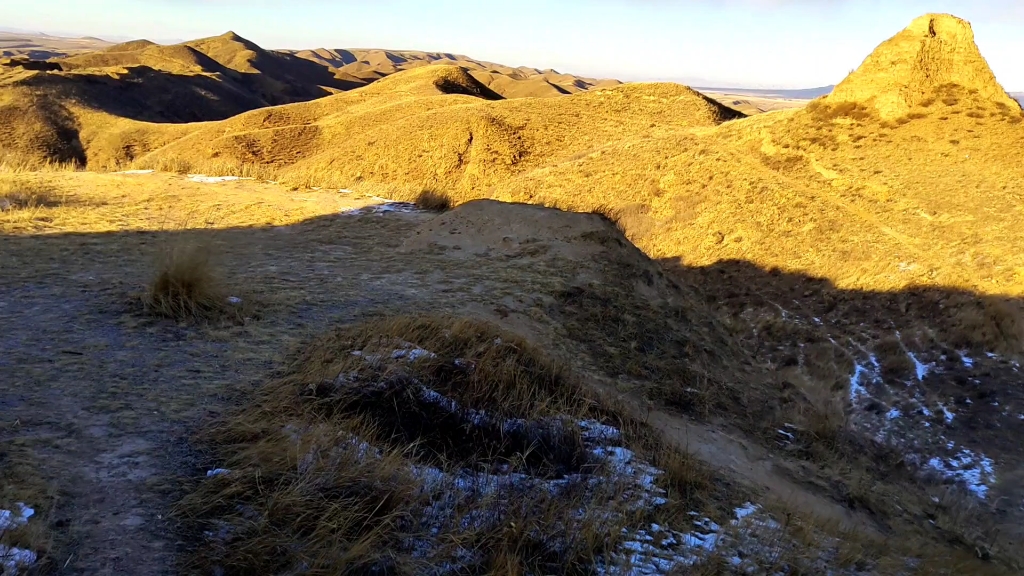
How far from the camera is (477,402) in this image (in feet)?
13.0

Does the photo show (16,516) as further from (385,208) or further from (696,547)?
(385,208)

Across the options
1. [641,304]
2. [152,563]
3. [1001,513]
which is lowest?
[1001,513]

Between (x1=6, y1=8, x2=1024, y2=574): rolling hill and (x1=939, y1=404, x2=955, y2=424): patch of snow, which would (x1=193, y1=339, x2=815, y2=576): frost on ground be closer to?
(x1=6, y1=8, x2=1024, y2=574): rolling hill

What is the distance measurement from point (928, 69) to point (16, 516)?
677 inches

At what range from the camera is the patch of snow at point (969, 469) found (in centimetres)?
689

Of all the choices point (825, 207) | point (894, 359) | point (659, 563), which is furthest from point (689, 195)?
point (659, 563)

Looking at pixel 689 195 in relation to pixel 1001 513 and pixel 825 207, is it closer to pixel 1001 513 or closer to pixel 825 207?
pixel 825 207

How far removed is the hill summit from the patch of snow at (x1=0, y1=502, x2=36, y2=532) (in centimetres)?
1623

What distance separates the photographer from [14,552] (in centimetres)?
217

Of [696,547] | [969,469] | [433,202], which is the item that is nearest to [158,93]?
[433,202]

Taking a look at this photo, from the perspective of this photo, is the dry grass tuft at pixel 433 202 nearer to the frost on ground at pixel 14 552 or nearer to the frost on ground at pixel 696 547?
the frost on ground at pixel 696 547

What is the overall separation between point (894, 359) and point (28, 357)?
947cm

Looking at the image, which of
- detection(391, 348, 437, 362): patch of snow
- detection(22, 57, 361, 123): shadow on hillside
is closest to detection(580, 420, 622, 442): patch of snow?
detection(391, 348, 437, 362): patch of snow

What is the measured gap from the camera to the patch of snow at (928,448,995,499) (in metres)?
6.89
